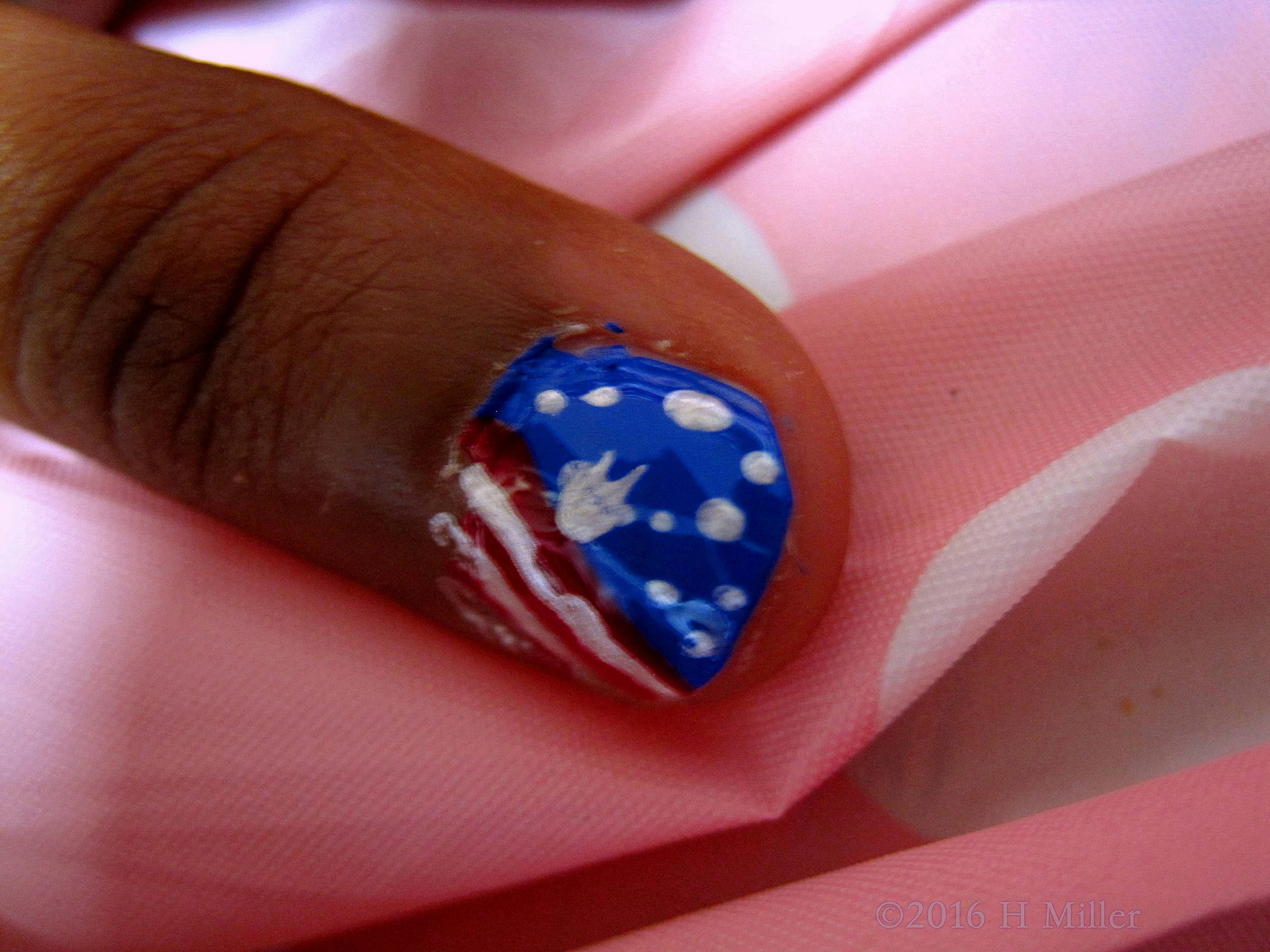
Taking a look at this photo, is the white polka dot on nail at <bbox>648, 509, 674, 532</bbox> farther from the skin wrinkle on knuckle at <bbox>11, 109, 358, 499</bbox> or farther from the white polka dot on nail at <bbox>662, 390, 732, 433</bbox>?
the skin wrinkle on knuckle at <bbox>11, 109, 358, 499</bbox>

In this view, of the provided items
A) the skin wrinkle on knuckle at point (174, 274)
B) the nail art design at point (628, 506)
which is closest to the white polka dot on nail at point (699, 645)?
the nail art design at point (628, 506)

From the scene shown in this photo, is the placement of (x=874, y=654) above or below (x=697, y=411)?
below

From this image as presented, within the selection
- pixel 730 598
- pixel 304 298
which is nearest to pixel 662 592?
pixel 730 598

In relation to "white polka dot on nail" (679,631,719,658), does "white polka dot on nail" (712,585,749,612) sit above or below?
above

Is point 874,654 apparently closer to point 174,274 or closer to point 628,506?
point 628,506

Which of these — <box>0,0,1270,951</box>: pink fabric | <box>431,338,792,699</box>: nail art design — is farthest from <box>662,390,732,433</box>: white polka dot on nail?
<box>0,0,1270,951</box>: pink fabric

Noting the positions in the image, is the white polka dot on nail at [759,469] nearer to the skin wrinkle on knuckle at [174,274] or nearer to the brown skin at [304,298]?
the brown skin at [304,298]
